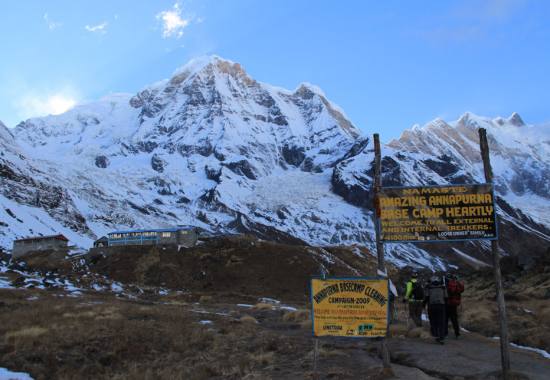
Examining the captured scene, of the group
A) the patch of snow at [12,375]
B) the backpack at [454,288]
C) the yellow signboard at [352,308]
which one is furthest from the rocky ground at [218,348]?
the backpack at [454,288]

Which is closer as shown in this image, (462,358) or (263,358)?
(462,358)

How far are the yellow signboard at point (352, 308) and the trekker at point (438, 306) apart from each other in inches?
229

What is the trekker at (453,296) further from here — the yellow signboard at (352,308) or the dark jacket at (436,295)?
the yellow signboard at (352,308)

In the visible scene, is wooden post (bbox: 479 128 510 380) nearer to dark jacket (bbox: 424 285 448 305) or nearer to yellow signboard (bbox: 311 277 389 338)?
yellow signboard (bbox: 311 277 389 338)

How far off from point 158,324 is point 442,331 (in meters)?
11.6

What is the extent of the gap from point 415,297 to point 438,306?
358cm

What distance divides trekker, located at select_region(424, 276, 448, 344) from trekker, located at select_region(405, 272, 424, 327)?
2.75 metres

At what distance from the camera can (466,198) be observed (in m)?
12.2

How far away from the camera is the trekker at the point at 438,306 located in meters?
16.7

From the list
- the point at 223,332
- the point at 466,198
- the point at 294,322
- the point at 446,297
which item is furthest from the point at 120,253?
the point at 466,198

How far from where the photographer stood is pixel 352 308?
11.8 meters

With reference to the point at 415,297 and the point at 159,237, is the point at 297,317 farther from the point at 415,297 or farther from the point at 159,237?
the point at 159,237

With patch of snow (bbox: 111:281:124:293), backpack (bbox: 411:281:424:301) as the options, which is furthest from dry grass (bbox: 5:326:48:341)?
patch of snow (bbox: 111:281:124:293)

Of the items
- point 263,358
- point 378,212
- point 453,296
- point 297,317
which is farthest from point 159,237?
point 378,212
